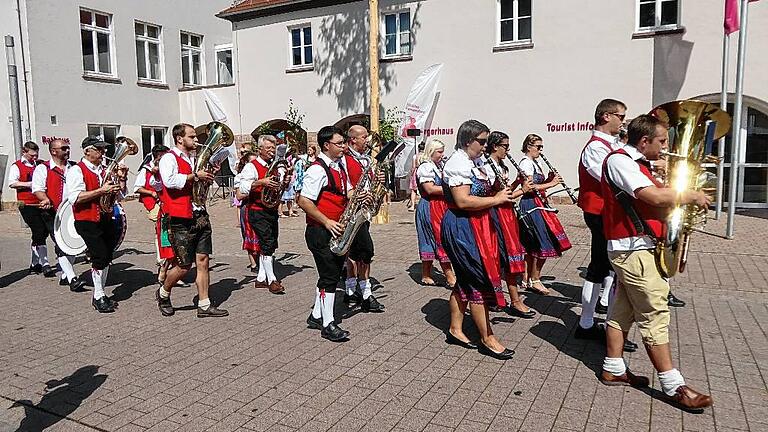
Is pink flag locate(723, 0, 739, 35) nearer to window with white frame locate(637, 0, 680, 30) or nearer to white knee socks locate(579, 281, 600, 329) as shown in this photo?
window with white frame locate(637, 0, 680, 30)

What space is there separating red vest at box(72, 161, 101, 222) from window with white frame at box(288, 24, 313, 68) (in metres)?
13.4

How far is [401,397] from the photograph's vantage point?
4.02m

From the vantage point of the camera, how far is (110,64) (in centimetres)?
2000

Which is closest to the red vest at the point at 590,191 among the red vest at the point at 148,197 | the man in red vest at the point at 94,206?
the man in red vest at the point at 94,206

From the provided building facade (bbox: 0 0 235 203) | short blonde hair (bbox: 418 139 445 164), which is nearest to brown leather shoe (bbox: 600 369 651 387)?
short blonde hair (bbox: 418 139 445 164)

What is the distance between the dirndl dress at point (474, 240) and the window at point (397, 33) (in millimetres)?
13607

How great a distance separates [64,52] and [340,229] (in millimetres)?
17058

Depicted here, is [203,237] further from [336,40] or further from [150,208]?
[336,40]

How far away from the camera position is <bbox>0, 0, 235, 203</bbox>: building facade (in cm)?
1759

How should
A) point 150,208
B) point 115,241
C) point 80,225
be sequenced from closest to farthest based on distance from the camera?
1. point 80,225
2. point 115,241
3. point 150,208

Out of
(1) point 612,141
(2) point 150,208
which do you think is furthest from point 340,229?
(2) point 150,208

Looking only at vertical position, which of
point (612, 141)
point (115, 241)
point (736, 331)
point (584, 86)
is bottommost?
point (736, 331)

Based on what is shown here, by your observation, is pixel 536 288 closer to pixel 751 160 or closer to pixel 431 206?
pixel 431 206

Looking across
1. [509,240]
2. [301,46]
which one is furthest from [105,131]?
[509,240]
